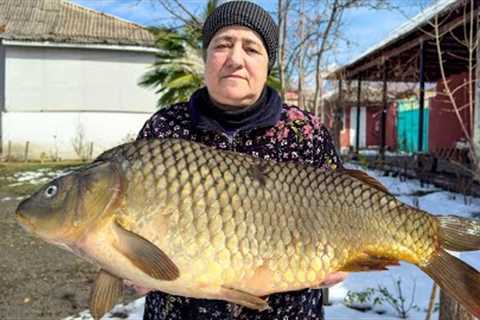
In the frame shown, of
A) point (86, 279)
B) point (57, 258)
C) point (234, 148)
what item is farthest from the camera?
point (57, 258)

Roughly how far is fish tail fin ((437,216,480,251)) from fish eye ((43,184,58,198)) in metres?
1.33

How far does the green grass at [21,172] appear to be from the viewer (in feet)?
47.9

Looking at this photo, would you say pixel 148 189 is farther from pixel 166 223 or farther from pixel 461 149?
pixel 461 149

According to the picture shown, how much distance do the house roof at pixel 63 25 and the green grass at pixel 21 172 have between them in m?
5.28

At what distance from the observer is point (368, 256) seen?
1957 mm

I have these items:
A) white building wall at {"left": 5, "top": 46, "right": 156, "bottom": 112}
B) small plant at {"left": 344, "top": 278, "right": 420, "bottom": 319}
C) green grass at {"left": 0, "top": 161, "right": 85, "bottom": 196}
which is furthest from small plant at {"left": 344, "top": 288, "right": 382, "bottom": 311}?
white building wall at {"left": 5, "top": 46, "right": 156, "bottom": 112}

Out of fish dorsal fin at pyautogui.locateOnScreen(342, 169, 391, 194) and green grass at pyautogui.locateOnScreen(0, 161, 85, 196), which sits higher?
fish dorsal fin at pyautogui.locateOnScreen(342, 169, 391, 194)

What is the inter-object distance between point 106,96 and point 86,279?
1841 cm

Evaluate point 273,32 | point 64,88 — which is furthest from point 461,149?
point 64,88

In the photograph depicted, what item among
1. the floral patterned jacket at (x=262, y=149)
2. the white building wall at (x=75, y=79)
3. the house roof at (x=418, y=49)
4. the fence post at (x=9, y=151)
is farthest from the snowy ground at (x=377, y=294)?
the fence post at (x=9, y=151)

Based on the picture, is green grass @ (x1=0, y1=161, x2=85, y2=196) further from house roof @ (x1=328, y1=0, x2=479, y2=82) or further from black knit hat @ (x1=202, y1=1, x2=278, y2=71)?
black knit hat @ (x1=202, y1=1, x2=278, y2=71)

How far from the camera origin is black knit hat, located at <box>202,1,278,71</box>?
85.6 inches

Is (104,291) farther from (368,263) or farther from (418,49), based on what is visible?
(418,49)

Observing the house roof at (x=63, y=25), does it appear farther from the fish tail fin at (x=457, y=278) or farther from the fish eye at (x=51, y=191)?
the fish tail fin at (x=457, y=278)
